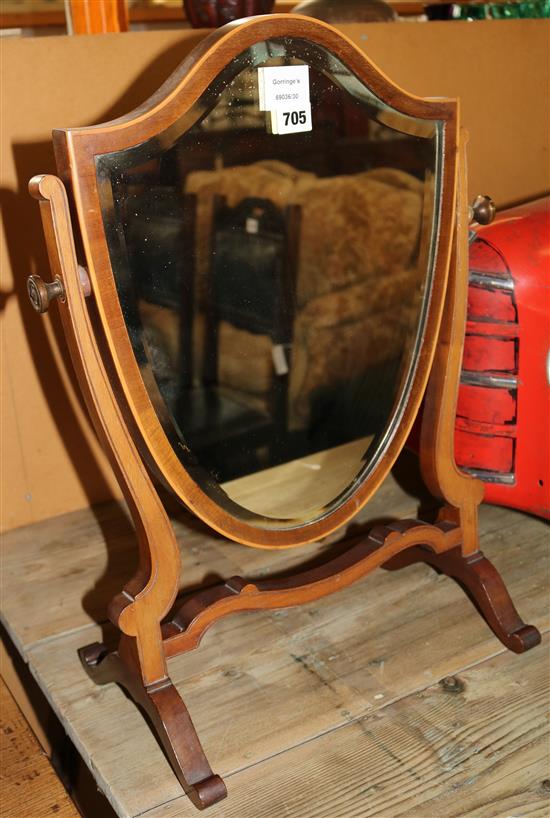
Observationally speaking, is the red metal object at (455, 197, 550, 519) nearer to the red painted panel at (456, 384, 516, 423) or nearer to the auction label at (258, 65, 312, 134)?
the red painted panel at (456, 384, 516, 423)

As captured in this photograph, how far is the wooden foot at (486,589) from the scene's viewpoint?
3.35 ft

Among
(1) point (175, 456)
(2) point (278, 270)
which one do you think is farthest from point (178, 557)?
(2) point (278, 270)

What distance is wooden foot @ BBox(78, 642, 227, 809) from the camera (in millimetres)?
828

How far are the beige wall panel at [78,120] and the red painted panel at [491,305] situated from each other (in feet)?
1.58

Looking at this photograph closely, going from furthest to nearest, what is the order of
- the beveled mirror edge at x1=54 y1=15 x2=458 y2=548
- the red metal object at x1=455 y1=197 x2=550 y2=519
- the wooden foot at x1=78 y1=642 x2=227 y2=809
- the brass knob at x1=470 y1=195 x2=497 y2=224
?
the red metal object at x1=455 y1=197 x2=550 y2=519, the brass knob at x1=470 y1=195 x2=497 y2=224, the wooden foot at x1=78 y1=642 x2=227 y2=809, the beveled mirror edge at x1=54 y1=15 x2=458 y2=548

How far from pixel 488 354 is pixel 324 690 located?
0.47 m

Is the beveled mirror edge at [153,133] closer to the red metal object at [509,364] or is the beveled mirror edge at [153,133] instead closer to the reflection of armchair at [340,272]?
the reflection of armchair at [340,272]

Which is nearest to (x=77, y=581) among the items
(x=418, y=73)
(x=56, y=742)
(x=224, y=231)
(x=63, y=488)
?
(x=63, y=488)

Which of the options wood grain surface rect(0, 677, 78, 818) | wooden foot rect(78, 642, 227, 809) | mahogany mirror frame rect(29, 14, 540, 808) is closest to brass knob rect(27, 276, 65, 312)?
mahogany mirror frame rect(29, 14, 540, 808)

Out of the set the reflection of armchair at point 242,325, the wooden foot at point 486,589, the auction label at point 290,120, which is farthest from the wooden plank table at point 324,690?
the auction label at point 290,120

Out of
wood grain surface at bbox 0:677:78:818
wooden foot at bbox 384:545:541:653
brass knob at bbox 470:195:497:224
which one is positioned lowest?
wood grain surface at bbox 0:677:78:818

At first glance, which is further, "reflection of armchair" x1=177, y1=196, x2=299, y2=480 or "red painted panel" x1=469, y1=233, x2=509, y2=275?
"red painted panel" x1=469, y1=233, x2=509, y2=275

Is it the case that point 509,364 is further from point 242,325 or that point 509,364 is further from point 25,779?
point 25,779

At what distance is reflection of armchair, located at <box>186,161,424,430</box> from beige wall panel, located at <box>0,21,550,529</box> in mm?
294
